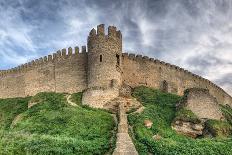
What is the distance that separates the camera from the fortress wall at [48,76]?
136 feet

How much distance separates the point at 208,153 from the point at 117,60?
12.2 m

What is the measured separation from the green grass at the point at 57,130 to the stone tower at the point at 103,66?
4.72 feet

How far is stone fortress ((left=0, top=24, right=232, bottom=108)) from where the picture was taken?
124 feet

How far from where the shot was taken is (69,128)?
32.6 m

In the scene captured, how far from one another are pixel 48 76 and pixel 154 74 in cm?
990

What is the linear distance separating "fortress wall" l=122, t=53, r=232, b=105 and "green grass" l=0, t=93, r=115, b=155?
6.98m

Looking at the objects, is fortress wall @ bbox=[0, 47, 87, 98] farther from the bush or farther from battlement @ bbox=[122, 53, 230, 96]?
the bush

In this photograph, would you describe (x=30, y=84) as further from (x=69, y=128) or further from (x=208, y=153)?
(x=208, y=153)

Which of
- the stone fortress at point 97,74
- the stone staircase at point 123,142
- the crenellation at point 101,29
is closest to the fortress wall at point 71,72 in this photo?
the stone fortress at point 97,74

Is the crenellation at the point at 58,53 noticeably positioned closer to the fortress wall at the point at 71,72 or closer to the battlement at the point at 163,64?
the fortress wall at the point at 71,72

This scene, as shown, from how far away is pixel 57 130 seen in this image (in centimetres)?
3253

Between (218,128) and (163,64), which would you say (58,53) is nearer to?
(163,64)

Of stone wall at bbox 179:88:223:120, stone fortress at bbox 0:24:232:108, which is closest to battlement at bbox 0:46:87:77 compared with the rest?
stone fortress at bbox 0:24:232:108

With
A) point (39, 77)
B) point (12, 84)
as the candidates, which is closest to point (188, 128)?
point (39, 77)
